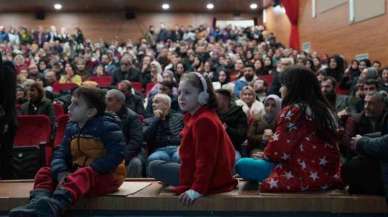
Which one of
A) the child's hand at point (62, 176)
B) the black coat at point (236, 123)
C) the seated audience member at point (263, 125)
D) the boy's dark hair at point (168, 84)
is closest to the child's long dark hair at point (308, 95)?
the child's hand at point (62, 176)

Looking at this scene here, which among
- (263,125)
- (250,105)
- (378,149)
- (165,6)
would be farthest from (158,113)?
(165,6)

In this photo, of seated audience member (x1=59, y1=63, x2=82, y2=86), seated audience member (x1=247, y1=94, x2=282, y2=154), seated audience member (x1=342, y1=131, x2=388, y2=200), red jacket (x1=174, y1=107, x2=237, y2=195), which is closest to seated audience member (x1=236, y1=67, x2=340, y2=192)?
seated audience member (x1=342, y1=131, x2=388, y2=200)

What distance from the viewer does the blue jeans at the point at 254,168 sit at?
3.13m

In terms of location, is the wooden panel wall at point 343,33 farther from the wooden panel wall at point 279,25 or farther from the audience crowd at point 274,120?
the wooden panel wall at point 279,25

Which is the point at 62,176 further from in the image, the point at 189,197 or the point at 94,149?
the point at 189,197

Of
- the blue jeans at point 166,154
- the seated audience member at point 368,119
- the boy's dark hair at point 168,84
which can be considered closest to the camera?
the seated audience member at point 368,119

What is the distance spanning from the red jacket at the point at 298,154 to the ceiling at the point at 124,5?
17.7 m

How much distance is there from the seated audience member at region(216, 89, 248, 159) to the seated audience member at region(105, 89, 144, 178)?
0.84 m

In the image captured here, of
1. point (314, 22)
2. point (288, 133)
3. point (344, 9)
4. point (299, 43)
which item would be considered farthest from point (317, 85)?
point (299, 43)

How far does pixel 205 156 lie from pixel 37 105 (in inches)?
151

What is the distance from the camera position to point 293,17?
1670cm

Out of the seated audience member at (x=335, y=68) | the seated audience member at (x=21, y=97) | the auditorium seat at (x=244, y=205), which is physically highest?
the seated audience member at (x=335, y=68)

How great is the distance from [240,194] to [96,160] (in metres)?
0.86

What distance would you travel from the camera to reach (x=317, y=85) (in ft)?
10.1
